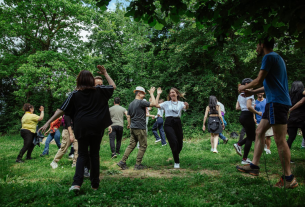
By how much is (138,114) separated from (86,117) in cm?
290

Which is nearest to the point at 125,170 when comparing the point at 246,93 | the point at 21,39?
the point at 246,93

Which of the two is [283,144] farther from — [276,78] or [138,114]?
[138,114]

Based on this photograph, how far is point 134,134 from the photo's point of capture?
6.49m

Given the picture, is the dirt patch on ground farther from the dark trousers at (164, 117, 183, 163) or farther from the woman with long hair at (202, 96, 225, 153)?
the woman with long hair at (202, 96, 225, 153)

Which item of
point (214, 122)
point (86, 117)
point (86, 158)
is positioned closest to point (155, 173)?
point (86, 158)

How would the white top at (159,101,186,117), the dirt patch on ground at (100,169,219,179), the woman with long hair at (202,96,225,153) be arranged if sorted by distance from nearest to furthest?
the dirt patch on ground at (100,169,219,179), the white top at (159,101,186,117), the woman with long hair at (202,96,225,153)

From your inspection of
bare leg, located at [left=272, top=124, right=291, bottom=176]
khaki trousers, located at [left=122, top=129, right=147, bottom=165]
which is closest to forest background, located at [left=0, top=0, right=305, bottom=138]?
khaki trousers, located at [left=122, top=129, right=147, bottom=165]

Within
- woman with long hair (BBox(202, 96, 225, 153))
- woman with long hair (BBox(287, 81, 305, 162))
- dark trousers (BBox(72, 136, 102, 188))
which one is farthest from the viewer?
woman with long hair (BBox(202, 96, 225, 153))

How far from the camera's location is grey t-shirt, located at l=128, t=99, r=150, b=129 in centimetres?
645

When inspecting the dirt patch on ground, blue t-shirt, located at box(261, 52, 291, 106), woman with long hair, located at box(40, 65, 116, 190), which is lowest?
the dirt patch on ground

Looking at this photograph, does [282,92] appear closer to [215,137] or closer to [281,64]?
[281,64]

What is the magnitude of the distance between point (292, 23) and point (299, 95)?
3750 mm

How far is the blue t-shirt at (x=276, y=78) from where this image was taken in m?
3.54

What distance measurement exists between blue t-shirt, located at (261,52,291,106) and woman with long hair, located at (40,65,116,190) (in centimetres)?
289
